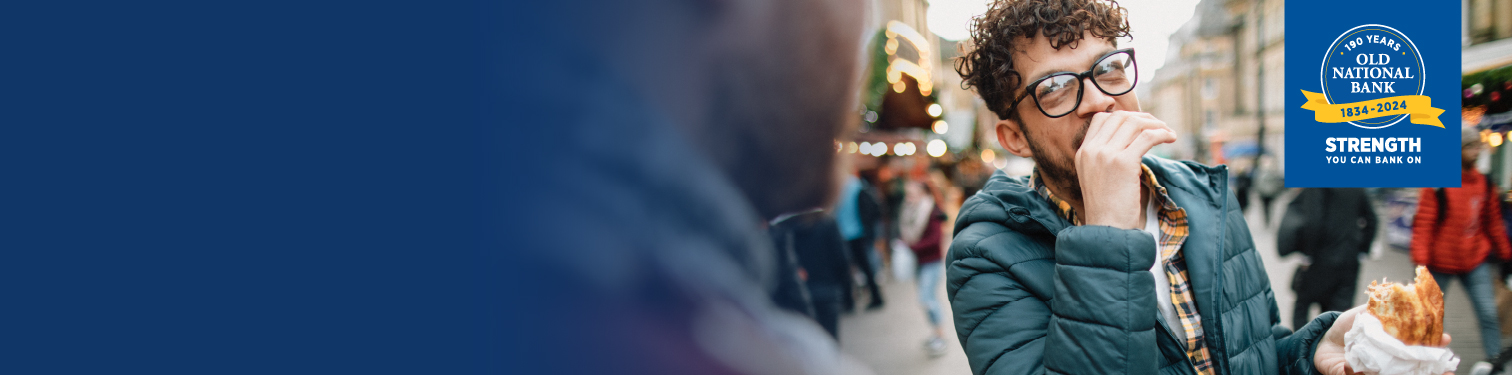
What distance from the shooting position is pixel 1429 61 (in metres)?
1.08

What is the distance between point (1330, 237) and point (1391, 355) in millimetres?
3324

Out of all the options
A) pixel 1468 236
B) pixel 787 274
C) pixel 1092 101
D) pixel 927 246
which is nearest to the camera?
pixel 1092 101

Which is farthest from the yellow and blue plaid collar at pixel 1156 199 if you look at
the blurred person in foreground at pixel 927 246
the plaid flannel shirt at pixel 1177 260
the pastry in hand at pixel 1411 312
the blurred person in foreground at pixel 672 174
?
the blurred person in foreground at pixel 927 246

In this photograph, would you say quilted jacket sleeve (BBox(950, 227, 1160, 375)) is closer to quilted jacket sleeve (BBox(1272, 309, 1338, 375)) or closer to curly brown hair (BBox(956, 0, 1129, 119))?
curly brown hair (BBox(956, 0, 1129, 119))

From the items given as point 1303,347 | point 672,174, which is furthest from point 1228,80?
point 672,174

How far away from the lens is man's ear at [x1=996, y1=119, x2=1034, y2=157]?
120 cm

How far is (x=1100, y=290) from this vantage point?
3.11 feet

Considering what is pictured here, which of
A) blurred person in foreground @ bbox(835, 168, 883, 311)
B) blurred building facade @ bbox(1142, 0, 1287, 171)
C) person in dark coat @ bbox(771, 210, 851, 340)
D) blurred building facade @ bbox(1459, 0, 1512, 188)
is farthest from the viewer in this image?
blurred person in foreground @ bbox(835, 168, 883, 311)

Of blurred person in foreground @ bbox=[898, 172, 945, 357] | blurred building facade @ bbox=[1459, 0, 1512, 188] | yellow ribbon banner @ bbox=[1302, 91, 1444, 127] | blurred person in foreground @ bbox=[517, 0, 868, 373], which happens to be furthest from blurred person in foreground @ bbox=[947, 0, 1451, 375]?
blurred person in foreground @ bbox=[898, 172, 945, 357]

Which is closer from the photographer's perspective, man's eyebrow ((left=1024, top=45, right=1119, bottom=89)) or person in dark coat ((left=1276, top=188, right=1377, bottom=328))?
man's eyebrow ((left=1024, top=45, right=1119, bottom=89))

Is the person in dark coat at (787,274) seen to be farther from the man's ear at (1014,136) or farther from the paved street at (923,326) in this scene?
the paved street at (923,326)

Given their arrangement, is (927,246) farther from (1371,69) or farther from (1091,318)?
(1091,318)

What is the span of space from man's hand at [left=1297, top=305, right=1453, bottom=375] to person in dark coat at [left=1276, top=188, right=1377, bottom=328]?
3.00 m

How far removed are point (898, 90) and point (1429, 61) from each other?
300 centimetres
